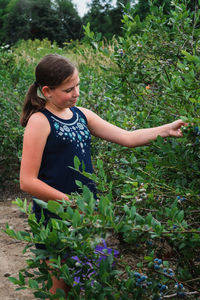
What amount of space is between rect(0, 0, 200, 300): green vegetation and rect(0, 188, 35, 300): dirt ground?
0.60 metres

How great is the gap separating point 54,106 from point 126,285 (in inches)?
40.7

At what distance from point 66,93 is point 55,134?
0.21 meters

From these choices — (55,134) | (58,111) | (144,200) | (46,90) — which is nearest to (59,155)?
(55,134)

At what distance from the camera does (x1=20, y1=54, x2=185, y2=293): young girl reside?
1921 millimetres

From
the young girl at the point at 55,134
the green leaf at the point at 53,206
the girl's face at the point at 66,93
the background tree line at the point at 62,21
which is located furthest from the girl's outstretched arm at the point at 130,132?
the background tree line at the point at 62,21

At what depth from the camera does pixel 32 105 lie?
2.14 m

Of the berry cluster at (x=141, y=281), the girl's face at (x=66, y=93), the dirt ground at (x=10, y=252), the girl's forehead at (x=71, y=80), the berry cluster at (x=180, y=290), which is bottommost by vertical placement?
the dirt ground at (x=10, y=252)

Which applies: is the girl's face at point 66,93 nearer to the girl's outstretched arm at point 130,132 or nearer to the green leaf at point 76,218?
the girl's outstretched arm at point 130,132

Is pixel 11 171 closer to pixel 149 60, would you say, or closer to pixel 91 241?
pixel 149 60

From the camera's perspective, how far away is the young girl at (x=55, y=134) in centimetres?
192

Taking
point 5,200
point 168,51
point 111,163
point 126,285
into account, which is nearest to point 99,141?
point 111,163

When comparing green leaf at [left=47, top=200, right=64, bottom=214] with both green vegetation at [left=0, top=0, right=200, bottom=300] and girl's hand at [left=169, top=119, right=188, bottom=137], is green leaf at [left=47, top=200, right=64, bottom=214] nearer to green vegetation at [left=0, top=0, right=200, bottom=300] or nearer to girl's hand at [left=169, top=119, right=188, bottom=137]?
green vegetation at [left=0, top=0, right=200, bottom=300]

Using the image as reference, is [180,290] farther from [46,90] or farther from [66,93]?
[46,90]

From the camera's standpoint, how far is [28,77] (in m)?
5.96
